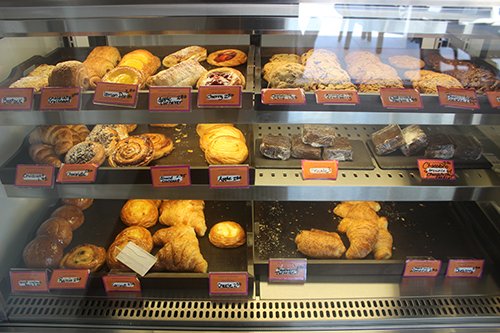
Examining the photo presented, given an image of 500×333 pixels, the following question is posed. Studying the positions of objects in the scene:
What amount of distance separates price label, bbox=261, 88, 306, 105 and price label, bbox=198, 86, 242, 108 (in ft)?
0.34

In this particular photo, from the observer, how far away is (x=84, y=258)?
2.02 m

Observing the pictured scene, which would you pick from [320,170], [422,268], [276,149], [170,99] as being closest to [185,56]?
[170,99]

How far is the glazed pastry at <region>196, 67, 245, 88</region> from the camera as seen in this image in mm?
1788

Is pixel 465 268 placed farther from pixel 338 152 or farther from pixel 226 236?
pixel 226 236

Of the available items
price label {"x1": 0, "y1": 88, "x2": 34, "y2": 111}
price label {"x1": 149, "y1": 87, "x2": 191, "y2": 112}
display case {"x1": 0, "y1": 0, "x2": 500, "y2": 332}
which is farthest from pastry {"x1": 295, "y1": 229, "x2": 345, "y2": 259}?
price label {"x1": 0, "y1": 88, "x2": 34, "y2": 111}

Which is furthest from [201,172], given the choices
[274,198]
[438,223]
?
[438,223]

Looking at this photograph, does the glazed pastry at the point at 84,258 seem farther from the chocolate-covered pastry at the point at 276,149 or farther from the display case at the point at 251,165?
the chocolate-covered pastry at the point at 276,149

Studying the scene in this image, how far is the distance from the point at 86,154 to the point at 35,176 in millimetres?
229

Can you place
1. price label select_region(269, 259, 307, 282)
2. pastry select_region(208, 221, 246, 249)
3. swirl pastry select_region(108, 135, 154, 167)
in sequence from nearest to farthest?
swirl pastry select_region(108, 135, 154, 167) → price label select_region(269, 259, 307, 282) → pastry select_region(208, 221, 246, 249)

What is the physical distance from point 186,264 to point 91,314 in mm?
476

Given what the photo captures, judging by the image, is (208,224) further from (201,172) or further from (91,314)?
(91,314)

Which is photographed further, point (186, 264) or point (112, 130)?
point (112, 130)

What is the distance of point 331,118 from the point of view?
5.53ft

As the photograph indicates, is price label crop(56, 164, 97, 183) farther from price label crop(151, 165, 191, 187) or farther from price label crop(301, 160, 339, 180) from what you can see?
price label crop(301, 160, 339, 180)
